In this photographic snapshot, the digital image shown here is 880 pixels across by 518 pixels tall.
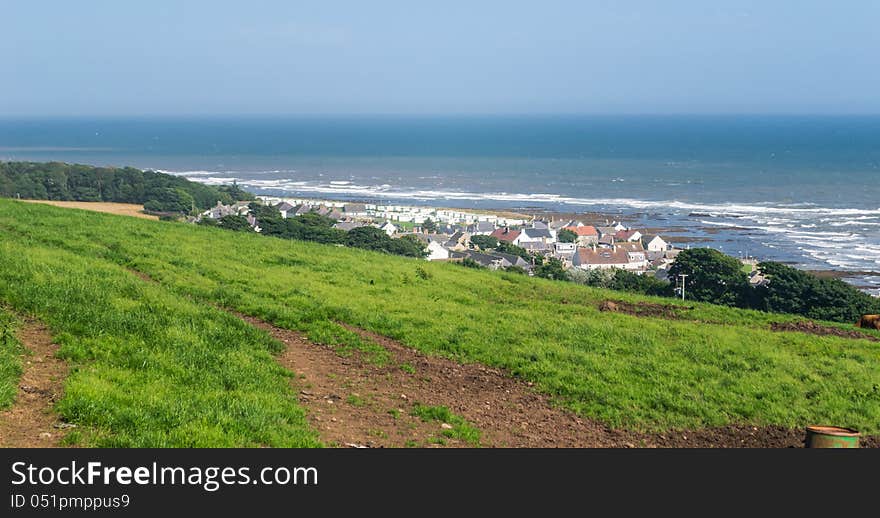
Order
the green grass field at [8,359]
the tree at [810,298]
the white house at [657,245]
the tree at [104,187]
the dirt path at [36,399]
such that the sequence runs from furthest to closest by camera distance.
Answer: the tree at [104,187], the white house at [657,245], the tree at [810,298], the green grass field at [8,359], the dirt path at [36,399]

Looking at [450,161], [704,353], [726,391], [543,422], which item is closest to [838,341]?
[704,353]

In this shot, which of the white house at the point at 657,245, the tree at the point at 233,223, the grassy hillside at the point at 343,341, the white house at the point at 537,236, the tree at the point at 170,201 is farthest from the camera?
the white house at the point at 537,236

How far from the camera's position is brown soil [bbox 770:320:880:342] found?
1711 cm

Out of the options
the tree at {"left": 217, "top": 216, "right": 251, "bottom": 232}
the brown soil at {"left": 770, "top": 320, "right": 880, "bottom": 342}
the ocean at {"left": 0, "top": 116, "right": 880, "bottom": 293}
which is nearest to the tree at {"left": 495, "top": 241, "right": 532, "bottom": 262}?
the ocean at {"left": 0, "top": 116, "right": 880, "bottom": 293}

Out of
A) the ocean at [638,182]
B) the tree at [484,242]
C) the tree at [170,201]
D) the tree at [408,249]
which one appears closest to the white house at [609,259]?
the tree at [484,242]

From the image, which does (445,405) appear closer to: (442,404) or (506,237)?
(442,404)

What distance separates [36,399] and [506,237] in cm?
5648

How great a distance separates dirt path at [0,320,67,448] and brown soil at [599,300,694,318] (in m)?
11.1

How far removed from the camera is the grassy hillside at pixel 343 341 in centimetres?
924

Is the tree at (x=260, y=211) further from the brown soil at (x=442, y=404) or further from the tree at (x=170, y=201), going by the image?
the brown soil at (x=442, y=404)

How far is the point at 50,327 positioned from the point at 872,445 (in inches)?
410

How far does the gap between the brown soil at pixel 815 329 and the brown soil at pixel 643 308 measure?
2.04 m

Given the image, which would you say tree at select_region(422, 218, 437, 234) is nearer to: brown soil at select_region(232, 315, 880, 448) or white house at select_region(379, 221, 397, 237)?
white house at select_region(379, 221, 397, 237)
